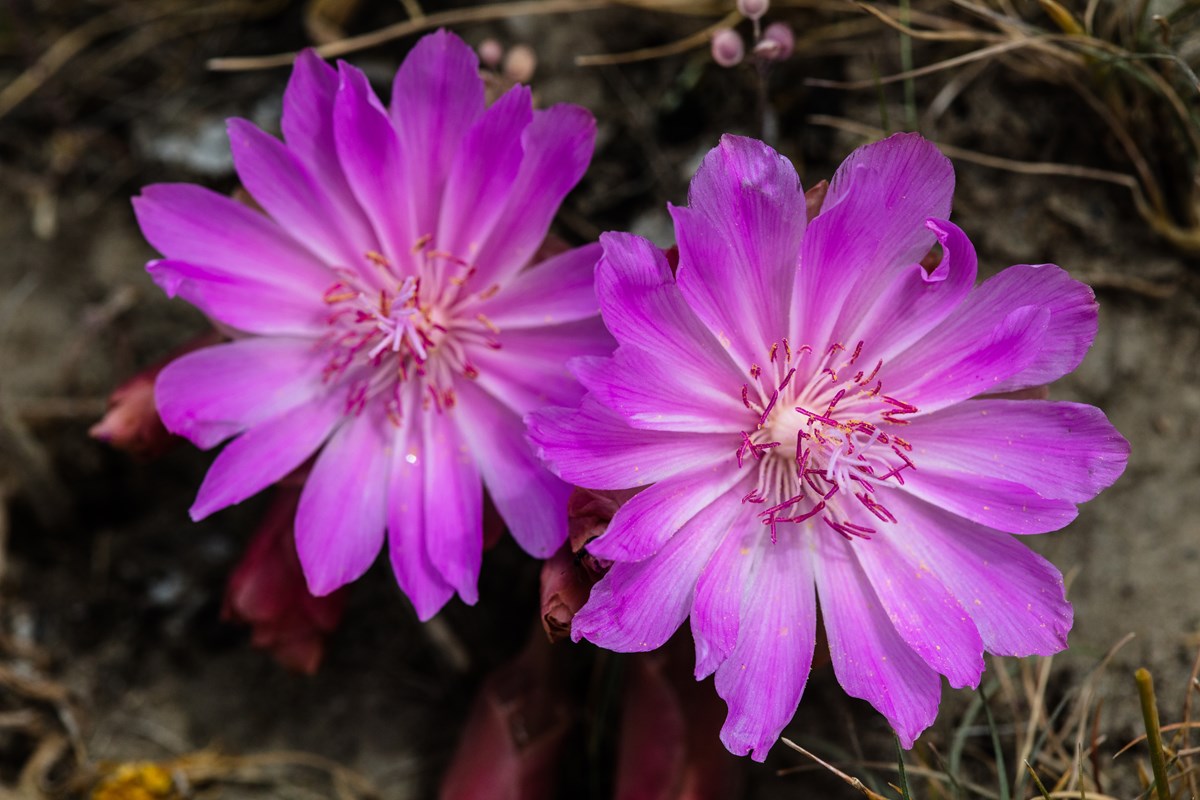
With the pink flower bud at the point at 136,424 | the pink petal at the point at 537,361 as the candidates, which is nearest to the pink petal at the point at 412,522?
the pink petal at the point at 537,361

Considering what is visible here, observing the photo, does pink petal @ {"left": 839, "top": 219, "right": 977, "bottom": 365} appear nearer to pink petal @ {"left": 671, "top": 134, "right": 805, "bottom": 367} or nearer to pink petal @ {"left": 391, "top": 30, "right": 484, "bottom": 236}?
pink petal @ {"left": 671, "top": 134, "right": 805, "bottom": 367}

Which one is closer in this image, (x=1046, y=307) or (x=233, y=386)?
(x=1046, y=307)

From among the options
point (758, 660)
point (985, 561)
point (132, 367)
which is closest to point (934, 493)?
point (985, 561)

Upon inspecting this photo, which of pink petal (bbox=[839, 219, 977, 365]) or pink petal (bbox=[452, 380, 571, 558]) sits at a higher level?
pink petal (bbox=[839, 219, 977, 365])

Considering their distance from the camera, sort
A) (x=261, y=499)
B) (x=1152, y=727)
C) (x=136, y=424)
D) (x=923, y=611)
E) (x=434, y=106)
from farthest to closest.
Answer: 1. (x=261, y=499)
2. (x=136, y=424)
3. (x=434, y=106)
4. (x=923, y=611)
5. (x=1152, y=727)

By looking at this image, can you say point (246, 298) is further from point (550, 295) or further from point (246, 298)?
point (550, 295)

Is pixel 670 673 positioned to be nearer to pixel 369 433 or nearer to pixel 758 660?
pixel 758 660

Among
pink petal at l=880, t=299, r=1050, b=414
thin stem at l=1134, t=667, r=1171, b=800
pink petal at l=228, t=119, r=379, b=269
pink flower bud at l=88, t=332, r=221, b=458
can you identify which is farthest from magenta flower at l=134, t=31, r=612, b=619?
thin stem at l=1134, t=667, r=1171, b=800

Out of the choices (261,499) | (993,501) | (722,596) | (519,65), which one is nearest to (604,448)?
(722,596)

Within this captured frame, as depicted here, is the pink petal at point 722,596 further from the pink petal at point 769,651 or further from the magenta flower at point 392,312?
the magenta flower at point 392,312
